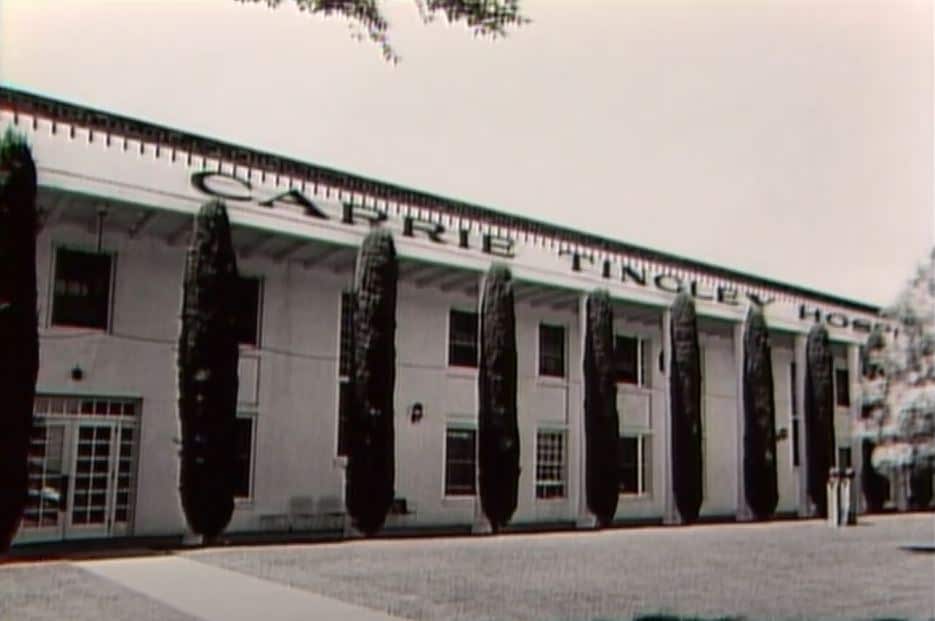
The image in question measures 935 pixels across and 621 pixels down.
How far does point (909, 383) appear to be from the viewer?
13656 millimetres

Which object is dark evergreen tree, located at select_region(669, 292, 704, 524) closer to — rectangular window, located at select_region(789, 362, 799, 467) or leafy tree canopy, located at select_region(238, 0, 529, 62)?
rectangular window, located at select_region(789, 362, 799, 467)

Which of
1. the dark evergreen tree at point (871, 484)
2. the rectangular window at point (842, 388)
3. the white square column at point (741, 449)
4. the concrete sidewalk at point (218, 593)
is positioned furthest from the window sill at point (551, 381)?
the rectangular window at point (842, 388)

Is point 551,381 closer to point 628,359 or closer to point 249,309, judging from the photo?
point 628,359

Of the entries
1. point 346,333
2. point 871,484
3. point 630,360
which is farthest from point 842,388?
point 346,333

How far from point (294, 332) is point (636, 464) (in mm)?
9662

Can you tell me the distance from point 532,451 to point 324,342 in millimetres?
Answer: 5548

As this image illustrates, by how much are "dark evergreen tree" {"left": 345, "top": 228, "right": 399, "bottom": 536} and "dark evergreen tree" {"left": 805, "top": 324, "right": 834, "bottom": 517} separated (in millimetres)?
12732

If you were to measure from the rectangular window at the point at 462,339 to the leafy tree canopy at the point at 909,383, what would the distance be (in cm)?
785

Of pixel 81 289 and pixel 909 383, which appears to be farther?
pixel 81 289

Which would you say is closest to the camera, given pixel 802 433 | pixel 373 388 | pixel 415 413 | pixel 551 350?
pixel 373 388

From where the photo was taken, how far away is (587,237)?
2047 cm

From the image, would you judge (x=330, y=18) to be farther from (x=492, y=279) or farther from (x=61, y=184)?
(x=492, y=279)

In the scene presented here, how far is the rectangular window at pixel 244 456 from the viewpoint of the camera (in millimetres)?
15344

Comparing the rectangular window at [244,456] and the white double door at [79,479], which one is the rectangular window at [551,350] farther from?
the white double door at [79,479]
